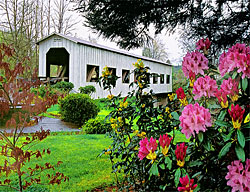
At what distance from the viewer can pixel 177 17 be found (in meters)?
3.22

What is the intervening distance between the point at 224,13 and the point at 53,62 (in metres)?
14.9

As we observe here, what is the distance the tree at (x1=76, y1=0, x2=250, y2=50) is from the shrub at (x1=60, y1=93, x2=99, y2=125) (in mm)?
5316

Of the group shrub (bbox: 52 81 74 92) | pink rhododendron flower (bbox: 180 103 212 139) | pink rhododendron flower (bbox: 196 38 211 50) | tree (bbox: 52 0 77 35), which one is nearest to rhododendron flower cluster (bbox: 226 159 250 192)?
pink rhododendron flower (bbox: 180 103 212 139)

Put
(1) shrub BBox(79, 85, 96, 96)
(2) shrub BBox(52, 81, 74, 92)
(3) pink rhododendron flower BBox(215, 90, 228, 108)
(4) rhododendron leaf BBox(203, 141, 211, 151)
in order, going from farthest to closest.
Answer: (1) shrub BBox(79, 85, 96, 96)
(2) shrub BBox(52, 81, 74, 92)
(3) pink rhododendron flower BBox(215, 90, 228, 108)
(4) rhododendron leaf BBox(203, 141, 211, 151)

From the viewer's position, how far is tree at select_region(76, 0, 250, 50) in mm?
2928

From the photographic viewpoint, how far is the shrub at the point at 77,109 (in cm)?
841

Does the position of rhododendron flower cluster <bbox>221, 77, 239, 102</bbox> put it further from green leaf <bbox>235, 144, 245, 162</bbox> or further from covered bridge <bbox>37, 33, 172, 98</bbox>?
covered bridge <bbox>37, 33, 172, 98</bbox>

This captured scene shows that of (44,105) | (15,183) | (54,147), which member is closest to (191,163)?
(44,105)

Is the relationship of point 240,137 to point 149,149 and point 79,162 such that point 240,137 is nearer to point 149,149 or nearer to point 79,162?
point 149,149

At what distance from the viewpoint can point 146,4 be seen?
2980 mm

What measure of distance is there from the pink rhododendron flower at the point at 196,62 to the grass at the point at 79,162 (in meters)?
1.88

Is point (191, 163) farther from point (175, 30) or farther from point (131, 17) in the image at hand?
point (175, 30)

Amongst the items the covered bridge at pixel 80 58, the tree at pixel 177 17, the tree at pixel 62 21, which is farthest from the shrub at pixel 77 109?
the tree at pixel 62 21

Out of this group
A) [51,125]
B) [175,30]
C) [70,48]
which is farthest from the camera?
[70,48]
